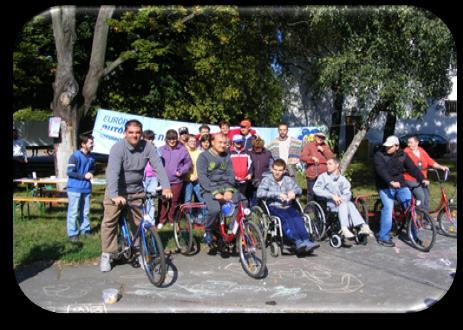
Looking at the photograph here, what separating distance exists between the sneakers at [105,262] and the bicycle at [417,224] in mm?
4371

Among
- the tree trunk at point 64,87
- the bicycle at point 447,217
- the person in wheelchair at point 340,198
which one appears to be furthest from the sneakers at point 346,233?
the tree trunk at point 64,87

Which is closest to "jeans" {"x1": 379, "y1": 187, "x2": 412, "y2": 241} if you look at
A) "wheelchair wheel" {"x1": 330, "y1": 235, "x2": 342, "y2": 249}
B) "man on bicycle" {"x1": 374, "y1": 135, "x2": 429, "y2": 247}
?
"man on bicycle" {"x1": 374, "y1": 135, "x2": 429, "y2": 247}

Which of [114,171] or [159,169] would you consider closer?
[114,171]

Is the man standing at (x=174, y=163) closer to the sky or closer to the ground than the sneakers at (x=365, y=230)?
closer to the sky

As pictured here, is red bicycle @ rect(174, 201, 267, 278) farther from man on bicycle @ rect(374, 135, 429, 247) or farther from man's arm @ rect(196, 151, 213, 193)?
man on bicycle @ rect(374, 135, 429, 247)

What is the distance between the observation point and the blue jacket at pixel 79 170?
757cm

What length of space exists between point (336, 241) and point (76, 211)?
156 inches

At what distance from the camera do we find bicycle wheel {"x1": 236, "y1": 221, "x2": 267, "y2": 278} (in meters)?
6.00

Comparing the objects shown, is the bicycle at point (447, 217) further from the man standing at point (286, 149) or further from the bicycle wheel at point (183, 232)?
the bicycle wheel at point (183, 232)

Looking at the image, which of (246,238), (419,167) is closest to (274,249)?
(246,238)

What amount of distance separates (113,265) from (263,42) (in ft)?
48.9

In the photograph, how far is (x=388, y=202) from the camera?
25.5 ft

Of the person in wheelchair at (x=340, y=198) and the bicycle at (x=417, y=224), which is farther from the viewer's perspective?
the person in wheelchair at (x=340, y=198)

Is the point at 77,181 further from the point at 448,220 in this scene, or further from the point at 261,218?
the point at 448,220
